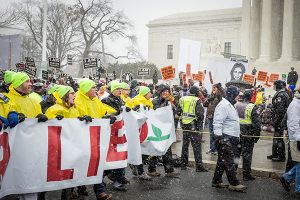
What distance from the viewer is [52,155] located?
512 centimetres

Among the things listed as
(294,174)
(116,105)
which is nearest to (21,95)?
(116,105)

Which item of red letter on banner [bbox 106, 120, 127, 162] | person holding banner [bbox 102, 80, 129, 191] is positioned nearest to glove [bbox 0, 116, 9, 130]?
red letter on banner [bbox 106, 120, 127, 162]

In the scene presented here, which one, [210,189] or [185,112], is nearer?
[210,189]

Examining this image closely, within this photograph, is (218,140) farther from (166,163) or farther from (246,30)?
(246,30)

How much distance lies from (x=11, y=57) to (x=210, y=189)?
1256 cm

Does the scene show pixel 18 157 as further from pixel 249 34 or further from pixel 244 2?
pixel 244 2

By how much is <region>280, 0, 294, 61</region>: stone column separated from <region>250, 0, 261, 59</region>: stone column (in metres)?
3.86

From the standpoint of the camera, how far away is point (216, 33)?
62.0 meters

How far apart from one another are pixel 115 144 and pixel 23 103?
1.72 m

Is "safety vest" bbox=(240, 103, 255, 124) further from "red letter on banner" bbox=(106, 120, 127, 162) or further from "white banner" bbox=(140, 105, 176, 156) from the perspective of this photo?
"red letter on banner" bbox=(106, 120, 127, 162)

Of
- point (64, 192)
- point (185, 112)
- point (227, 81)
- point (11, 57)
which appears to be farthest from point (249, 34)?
point (64, 192)

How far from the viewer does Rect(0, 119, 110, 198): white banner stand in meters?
4.73

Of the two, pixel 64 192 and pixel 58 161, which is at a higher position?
pixel 58 161

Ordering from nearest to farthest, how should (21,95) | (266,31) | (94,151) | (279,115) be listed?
1. (21,95)
2. (94,151)
3. (279,115)
4. (266,31)
